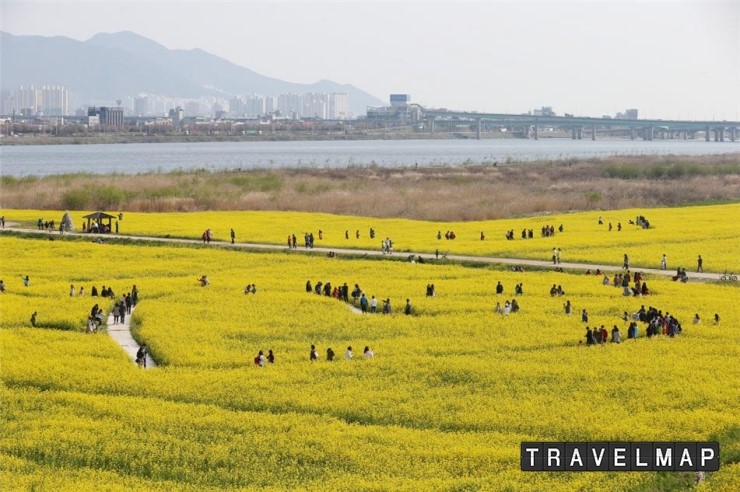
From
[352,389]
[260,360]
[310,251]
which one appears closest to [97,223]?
[310,251]

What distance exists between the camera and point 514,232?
2955 inches

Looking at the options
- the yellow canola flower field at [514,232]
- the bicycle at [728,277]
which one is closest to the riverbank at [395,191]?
the yellow canola flower field at [514,232]

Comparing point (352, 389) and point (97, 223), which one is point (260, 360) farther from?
point (97, 223)

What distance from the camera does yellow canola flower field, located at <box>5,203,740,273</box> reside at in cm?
6356

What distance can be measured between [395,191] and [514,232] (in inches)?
1137

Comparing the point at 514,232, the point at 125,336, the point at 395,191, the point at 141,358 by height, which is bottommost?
the point at 125,336

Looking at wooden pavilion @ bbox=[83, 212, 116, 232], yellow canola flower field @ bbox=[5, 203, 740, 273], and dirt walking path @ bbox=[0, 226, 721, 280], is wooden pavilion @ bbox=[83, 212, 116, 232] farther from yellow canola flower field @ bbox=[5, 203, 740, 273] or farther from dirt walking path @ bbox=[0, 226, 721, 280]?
yellow canola flower field @ bbox=[5, 203, 740, 273]

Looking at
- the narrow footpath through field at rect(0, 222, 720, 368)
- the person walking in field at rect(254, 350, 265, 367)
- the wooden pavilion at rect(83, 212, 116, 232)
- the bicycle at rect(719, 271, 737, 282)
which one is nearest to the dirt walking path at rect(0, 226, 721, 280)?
the narrow footpath through field at rect(0, 222, 720, 368)

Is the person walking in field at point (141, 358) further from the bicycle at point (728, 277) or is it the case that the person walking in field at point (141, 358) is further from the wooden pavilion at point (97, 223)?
the wooden pavilion at point (97, 223)

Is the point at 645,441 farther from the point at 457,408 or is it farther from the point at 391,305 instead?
the point at 391,305

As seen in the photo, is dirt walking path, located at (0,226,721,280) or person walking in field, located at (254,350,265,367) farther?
dirt walking path, located at (0,226,721,280)

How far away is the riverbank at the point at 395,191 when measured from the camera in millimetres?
92062

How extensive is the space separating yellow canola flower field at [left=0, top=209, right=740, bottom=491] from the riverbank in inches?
1560

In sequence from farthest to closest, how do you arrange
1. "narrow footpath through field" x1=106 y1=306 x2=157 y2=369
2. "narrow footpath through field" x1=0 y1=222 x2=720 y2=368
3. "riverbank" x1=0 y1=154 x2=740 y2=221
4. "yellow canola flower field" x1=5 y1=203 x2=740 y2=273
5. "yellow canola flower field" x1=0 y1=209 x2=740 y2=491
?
"riverbank" x1=0 y1=154 x2=740 y2=221 → "yellow canola flower field" x1=5 y1=203 x2=740 y2=273 → "narrow footpath through field" x1=0 y1=222 x2=720 y2=368 → "narrow footpath through field" x1=106 y1=306 x2=157 y2=369 → "yellow canola flower field" x1=0 y1=209 x2=740 y2=491
